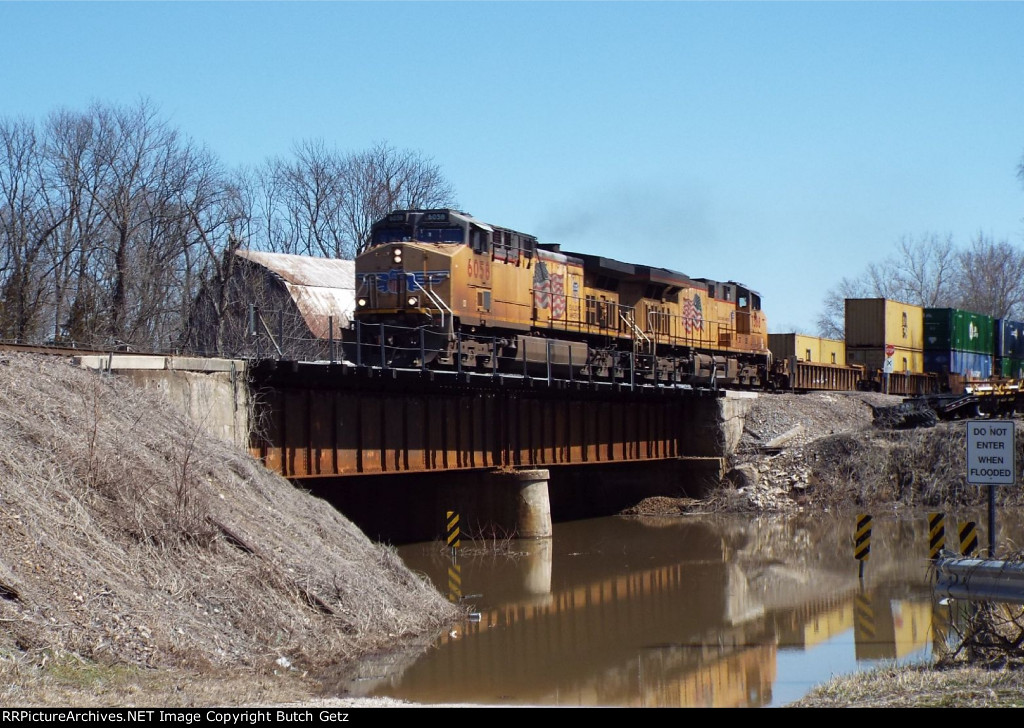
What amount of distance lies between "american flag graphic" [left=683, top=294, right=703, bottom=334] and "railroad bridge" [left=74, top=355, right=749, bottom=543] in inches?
101

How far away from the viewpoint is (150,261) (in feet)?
159

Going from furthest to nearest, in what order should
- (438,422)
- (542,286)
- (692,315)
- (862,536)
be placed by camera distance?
(692,315) → (542,286) → (438,422) → (862,536)

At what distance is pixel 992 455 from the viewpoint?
530 inches

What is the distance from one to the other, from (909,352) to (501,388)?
2907 cm

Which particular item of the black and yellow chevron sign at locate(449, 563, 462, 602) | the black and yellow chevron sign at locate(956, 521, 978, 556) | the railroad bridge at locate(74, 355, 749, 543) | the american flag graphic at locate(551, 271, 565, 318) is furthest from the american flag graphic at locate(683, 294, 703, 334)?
the black and yellow chevron sign at locate(956, 521, 978, 556)

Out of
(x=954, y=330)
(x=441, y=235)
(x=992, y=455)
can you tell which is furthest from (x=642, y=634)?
(x=954, y=330)

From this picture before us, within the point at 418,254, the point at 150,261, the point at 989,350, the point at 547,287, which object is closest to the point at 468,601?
the point at 418,254

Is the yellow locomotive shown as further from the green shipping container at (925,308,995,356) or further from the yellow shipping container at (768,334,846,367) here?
the green shipping container at (925,308,995,356)

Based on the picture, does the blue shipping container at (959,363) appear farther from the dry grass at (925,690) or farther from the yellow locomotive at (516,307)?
the dry grass at (925,690)

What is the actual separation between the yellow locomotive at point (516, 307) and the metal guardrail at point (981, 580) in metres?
12.9

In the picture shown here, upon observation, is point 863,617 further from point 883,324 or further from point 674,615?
point 883,324

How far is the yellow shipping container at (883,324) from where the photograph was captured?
159ft

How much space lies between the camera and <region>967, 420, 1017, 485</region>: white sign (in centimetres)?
1333

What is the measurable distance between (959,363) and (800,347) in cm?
966
